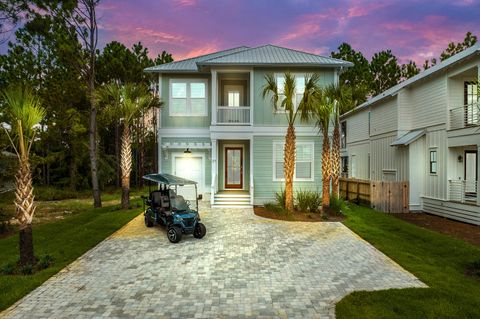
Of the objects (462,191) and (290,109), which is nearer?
(290,109)

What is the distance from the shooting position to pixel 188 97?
57.6ft

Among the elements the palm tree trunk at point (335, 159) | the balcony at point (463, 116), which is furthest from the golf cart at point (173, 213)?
the balcony at point (463, 116)

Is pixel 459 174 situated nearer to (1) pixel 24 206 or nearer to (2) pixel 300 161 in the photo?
(2) pixel 300 161

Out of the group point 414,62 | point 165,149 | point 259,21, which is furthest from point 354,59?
point 165,149

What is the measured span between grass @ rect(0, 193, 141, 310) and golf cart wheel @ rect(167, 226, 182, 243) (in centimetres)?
233

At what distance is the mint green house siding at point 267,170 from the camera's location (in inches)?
648

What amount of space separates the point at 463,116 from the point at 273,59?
949 cm

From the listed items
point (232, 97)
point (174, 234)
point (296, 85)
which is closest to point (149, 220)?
point (174, 234)

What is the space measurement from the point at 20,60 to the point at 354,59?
3503cm

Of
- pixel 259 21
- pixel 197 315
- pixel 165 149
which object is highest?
pixel 259 21

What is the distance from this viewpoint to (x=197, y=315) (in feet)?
16.9

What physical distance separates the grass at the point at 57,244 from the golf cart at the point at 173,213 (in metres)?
1.76

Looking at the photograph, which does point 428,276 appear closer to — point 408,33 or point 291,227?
point 291,227

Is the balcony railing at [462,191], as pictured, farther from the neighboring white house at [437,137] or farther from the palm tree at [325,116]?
the palm tree at [325,116]
